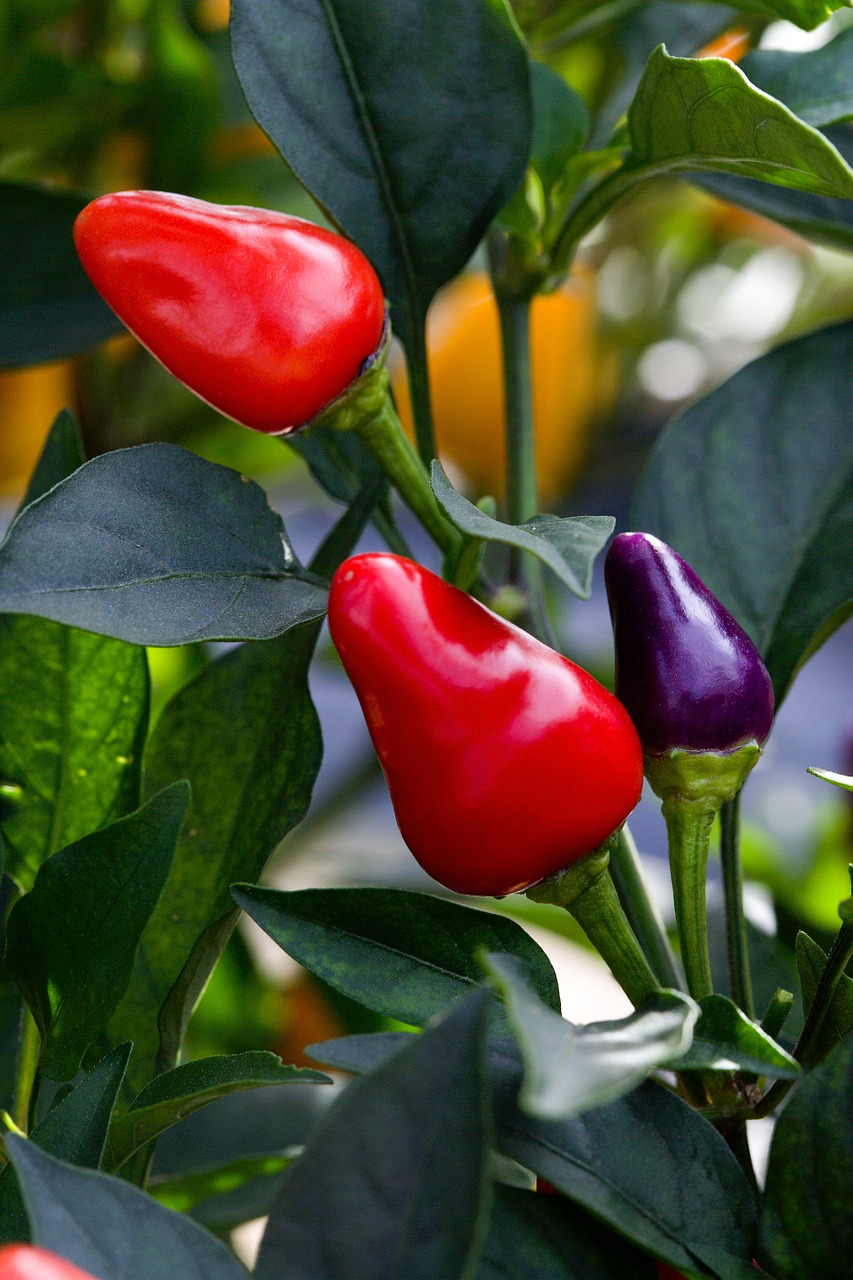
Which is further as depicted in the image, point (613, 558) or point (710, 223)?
point (710, 223)

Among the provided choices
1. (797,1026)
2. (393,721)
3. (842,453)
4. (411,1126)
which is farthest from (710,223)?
(411,1126)

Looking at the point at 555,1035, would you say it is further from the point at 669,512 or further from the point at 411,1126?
the point at 669,512

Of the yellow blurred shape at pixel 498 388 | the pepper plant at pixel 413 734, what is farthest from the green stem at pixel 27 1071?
the yellow blurred shape at pixel 498 388

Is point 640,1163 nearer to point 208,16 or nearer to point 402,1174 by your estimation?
point 402,1174

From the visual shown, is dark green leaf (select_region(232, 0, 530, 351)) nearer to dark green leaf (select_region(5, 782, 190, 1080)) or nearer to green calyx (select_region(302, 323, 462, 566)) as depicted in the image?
green calyx (select_region(302, 323, 462, 566))

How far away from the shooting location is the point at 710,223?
138 cm

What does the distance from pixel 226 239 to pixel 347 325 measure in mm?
42

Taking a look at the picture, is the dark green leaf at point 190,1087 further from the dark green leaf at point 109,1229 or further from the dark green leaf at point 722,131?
the dark green leaf at point 722,131

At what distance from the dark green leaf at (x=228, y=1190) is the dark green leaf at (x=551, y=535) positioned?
340 millimetres

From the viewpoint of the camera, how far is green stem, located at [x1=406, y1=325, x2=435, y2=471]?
480 millimetres

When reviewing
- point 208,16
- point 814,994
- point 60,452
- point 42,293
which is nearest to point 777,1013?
point 814,994

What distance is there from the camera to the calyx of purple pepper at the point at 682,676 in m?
0.38

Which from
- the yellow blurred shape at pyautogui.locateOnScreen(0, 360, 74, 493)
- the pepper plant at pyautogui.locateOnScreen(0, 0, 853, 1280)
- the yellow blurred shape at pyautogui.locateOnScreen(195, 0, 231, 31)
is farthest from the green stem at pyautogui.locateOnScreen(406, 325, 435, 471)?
the yellow blurred shape at pyautogui.locateOnScreen(195, 0, 231, 31)

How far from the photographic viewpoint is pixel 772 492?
544 millimetres
